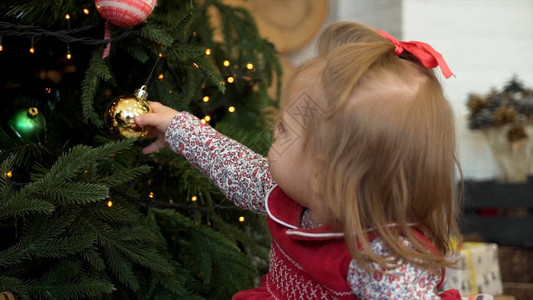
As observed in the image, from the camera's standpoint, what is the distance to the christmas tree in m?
0.69

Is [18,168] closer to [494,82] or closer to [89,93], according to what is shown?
[89,93]

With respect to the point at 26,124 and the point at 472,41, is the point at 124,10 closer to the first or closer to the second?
the point at 26,124

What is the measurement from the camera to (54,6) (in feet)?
2.71

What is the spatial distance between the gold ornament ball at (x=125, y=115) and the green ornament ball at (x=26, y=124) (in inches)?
6.1

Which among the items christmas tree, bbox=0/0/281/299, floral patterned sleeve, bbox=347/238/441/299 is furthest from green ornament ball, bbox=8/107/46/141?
floral patterned sleeve, bbox=347/238/441/299

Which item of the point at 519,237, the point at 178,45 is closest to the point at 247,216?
the point at 178,45

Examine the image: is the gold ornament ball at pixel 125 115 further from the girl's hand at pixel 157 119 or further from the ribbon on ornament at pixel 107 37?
the ribbon on ornament at pixel 107 37

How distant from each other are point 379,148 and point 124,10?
→ 0.37 meters

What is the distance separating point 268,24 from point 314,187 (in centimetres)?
170

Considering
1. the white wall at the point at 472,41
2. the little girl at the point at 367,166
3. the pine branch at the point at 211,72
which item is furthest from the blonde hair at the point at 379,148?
the white wall at the point at 472,41

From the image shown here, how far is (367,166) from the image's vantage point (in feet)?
1.90

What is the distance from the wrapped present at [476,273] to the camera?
1.60 metres

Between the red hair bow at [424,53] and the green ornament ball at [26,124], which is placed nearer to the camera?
the red hair bow at [424,53]

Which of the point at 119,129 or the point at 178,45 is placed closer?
the point at 119,129
